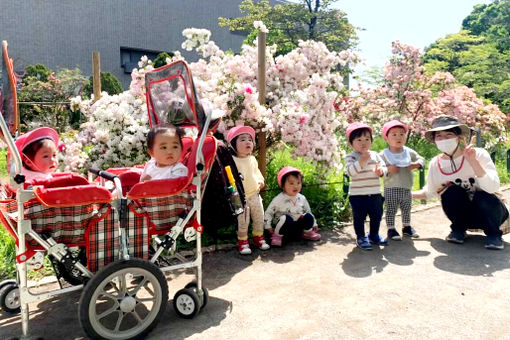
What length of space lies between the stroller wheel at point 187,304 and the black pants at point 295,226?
1.76 m

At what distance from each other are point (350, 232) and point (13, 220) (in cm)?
366

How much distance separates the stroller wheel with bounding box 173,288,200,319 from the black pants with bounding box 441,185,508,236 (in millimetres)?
2956

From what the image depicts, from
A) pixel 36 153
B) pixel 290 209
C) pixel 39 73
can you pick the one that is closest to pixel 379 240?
pixel 290 209

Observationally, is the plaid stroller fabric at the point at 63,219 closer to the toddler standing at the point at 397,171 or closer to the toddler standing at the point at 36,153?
the toddler standing at the point at 36,153

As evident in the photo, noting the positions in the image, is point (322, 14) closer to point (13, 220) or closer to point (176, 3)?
point (176, 3)

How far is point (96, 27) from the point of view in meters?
24.6

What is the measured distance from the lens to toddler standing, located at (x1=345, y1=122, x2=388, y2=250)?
14.3 feet

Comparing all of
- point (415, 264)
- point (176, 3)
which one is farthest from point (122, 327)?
point (176, 3)

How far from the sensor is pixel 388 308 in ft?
9.84

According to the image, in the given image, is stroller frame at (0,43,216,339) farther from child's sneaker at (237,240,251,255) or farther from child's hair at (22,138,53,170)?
child's sneaker at (237,240,251,255)

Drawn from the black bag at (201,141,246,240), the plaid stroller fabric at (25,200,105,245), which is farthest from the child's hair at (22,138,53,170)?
the black bag at (201,141,246,240)

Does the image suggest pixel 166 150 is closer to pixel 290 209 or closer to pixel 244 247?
pixel 244 247

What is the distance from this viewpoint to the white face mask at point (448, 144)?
4.35 metres

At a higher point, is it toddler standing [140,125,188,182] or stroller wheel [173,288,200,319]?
toddler standing [140,125,188,182]
